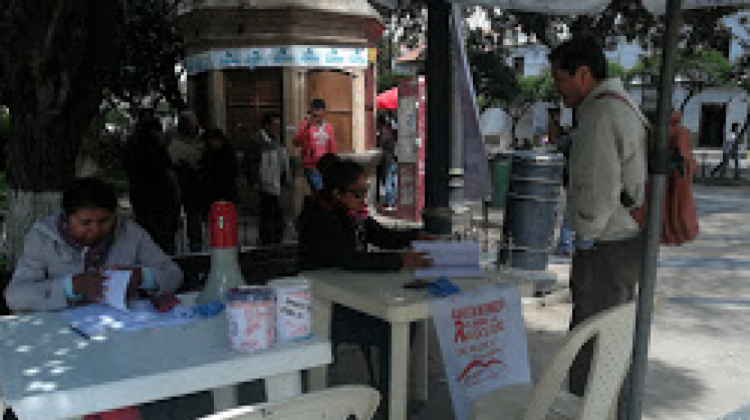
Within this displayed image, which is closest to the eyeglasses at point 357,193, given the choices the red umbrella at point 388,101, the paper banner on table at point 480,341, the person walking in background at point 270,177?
the paper banner on table at point 480,341

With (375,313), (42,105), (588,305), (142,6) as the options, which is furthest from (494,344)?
(142,6)

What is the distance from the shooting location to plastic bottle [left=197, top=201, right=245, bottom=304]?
85.9 inches

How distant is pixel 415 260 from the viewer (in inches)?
116

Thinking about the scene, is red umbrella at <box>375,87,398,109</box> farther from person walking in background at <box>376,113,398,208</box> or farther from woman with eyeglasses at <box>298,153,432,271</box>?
woman with eyeglasses at <box>298,153,432,271</box>

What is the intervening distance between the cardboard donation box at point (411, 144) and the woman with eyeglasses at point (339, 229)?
6066 mm

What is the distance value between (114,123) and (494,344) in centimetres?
1811

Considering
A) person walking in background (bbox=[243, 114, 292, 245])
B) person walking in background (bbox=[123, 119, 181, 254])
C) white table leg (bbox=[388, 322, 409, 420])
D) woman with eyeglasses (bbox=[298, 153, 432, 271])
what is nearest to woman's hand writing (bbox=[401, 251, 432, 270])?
woman with eyeglasses (bbox=[298, 153, 432, 271])

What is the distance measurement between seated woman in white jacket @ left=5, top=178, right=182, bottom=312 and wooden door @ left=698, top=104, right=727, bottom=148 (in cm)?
4465

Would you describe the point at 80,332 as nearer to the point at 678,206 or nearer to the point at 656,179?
the point at 656,179

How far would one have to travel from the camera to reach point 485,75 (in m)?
22.5

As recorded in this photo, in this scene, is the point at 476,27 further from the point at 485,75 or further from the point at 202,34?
the point at 202,34

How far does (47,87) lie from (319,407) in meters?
3.24

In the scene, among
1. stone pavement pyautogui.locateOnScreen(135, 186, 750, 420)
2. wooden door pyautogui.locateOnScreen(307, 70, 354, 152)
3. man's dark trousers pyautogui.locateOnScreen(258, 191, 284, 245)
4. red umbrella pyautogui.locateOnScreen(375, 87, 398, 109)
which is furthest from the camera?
red umbrella pyautogui.locateOnScreen(375, 87, 398, 109)

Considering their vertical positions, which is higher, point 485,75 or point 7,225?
point 485,75
